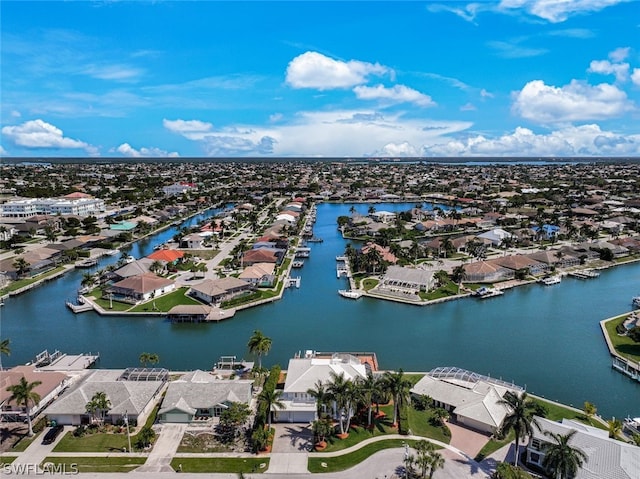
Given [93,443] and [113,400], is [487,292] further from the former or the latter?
[93,443]

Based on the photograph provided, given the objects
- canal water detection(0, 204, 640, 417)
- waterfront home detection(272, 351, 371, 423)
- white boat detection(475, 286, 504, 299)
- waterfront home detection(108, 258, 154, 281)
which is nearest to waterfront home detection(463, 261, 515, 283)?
canal water detection(0, 204, 640, 417)

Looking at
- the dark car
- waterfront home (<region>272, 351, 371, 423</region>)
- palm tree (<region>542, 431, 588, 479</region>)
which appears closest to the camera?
palm tree (<region>542, 431, 588, 479</region>)

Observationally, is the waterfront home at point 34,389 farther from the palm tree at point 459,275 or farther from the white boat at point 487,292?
the palm tree at point 459,275

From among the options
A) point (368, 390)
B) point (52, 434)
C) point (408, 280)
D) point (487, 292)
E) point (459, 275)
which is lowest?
point (52, 434)

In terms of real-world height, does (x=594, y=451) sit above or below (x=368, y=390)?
below

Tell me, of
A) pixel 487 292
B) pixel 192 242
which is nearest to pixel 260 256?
pixel 192 242

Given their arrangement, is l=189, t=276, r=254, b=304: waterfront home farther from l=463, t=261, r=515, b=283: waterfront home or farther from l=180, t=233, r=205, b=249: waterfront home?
l=463, t=261, r=515, b=283: waterfront home
